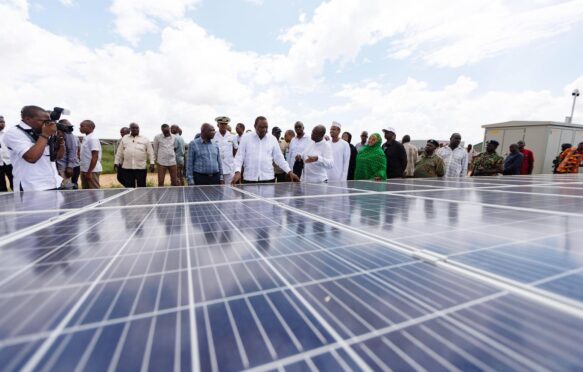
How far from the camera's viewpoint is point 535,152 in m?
14.1

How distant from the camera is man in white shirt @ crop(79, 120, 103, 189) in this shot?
6730 mm

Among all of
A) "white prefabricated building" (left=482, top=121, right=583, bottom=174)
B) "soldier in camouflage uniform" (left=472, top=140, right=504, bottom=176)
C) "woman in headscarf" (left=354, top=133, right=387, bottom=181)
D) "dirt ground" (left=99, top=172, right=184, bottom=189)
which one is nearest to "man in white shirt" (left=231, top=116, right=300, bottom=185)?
"woman in headscarf" (left=354, top=133, right=387, bottom=181)

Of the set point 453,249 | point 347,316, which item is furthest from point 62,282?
point 453,249

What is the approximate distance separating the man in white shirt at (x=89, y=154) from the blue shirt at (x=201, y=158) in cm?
297

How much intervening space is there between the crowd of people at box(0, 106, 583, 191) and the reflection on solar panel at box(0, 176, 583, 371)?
3.15 metres

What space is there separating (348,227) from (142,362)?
104 cm

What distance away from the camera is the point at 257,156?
536 cm

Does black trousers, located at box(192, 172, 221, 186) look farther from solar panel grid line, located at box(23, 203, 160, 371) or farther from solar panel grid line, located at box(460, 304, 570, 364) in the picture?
solar panel grid line, located at box(460, 304, 570, 364)

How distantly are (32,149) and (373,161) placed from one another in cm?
551

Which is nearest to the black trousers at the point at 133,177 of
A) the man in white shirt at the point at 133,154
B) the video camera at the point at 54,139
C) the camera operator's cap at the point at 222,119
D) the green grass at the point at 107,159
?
the man in white shirt at the point at 133,154

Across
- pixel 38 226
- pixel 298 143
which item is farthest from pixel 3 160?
pixel 38 226

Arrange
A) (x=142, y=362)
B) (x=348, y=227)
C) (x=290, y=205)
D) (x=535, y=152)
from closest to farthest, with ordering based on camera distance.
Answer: (x=142, y=362) → (x=348, y=227) → (x=290, y=205) → (x=535, y=152)

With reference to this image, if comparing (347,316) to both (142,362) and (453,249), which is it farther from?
(453,249)

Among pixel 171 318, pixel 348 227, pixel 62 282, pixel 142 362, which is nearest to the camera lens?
pixel 142 362
